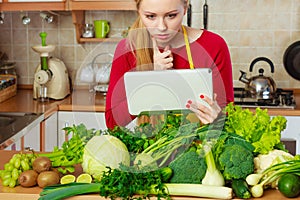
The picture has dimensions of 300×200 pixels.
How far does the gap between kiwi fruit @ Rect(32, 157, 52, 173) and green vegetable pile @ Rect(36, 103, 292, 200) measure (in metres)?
0.04

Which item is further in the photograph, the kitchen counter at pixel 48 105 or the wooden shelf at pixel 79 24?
the wooden shelf at pixel 79 24

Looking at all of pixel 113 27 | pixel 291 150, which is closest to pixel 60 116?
pixel 113 27

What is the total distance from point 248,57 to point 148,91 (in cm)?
216

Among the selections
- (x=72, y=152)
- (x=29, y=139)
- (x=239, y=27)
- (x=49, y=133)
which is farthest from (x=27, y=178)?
(x=239, y=27)

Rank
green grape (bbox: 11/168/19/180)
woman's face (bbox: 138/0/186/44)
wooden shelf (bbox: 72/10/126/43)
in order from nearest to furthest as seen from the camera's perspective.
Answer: green grape (bbox: 11/168/19/180) < woman's face (bbox: 138/0/186/44) < wooden shelf (bbox: 72/10/126/43)

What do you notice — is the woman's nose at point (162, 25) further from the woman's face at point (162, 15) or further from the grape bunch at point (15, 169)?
the grape bunch at point (15, 169)

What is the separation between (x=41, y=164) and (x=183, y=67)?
760 millimetres

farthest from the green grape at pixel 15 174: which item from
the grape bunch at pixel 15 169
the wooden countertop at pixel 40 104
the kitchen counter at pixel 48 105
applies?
the wooden countertop at pixel 40 104

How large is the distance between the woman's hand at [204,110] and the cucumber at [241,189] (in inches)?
9.4

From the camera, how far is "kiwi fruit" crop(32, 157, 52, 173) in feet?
5.12

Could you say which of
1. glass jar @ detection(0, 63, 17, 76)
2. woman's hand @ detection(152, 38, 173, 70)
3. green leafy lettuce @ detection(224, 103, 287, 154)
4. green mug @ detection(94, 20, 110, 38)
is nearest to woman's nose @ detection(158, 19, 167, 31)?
woman's hand @ detection(152, 38, 173, 70)

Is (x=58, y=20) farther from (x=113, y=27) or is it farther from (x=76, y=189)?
(x=76, y=189)

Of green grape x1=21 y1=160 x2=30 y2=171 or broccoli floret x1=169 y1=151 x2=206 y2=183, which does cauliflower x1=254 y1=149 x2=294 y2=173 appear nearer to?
broccoli floret x1=169 y1=151 x2=206 y2=183

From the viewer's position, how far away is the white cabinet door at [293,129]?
3.20 m
